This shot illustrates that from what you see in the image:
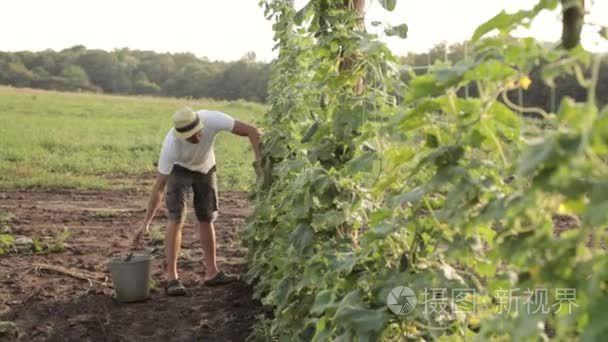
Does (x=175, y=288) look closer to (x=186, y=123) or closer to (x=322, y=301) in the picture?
(x=186, y=123)

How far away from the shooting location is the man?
205 inches

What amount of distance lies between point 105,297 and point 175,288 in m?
0.48

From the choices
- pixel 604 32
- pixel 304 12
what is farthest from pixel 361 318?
pixel 304 12

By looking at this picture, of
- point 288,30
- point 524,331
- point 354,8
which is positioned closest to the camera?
point 524,331

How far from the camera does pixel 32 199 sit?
9984 millimetres

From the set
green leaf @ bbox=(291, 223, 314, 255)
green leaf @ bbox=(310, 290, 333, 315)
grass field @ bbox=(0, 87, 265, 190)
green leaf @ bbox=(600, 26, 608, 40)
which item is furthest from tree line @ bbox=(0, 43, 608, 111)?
green leaf @ bbox=(600, 26, 608, 40)

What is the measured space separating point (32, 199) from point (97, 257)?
Result: 3.90 m

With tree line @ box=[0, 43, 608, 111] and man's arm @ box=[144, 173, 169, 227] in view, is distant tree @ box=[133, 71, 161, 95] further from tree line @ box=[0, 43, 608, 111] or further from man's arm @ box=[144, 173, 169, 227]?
man's arm @ box=[144, 173, 169, 227]

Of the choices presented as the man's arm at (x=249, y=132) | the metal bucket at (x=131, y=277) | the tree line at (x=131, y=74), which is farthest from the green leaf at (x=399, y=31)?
the tree line at (x=131, y=74)

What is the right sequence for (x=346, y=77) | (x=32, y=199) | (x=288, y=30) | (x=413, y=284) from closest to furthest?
(x=413, y=284) < (x=346, y=77) < (x=288, y=30) < (x=32, y=199)

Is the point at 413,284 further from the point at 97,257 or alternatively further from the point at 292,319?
the point at 97,257

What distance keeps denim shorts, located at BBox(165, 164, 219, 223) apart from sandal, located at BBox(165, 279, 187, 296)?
17.1 inches

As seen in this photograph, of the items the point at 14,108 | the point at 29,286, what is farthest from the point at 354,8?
the point at 14,108

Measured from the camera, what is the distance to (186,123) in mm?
5047
